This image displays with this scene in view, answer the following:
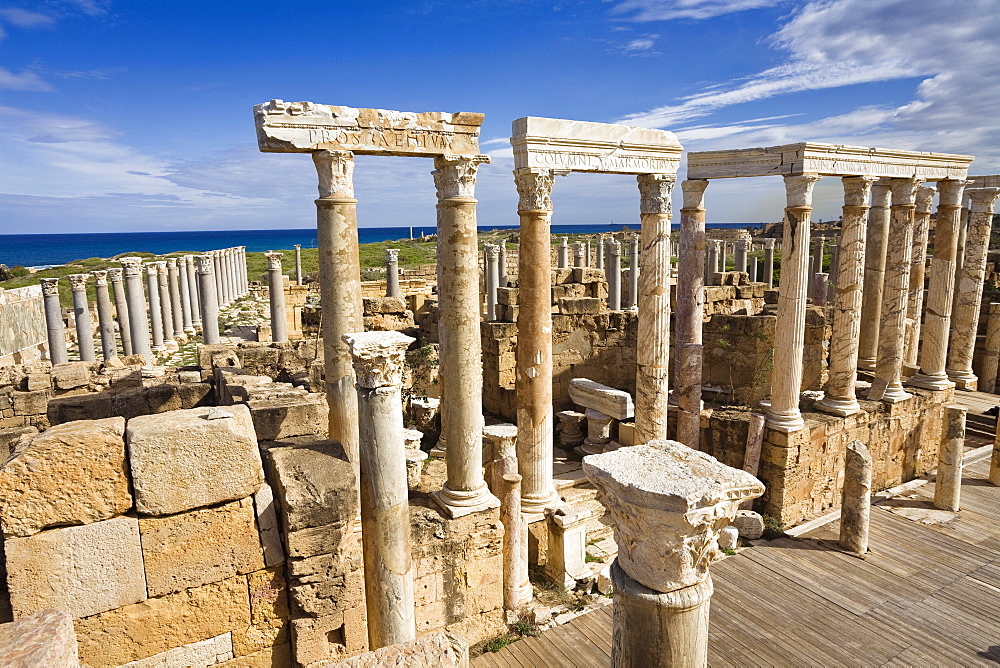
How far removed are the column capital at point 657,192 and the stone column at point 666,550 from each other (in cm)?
699

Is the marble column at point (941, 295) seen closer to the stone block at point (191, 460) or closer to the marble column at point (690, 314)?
the marble column at point (690, 314)

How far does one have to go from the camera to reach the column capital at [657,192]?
10.3 meters

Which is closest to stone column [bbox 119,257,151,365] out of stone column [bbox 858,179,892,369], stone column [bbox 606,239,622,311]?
stone column [bbox 606,239,622,311]

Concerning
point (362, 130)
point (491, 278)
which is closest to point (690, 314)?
point (362, 130)

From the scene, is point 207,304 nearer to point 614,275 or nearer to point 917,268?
point 614,275

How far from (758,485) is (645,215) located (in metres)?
7.05

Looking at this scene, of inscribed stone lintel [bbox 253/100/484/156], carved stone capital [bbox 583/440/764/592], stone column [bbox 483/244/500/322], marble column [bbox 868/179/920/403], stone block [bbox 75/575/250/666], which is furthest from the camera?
stone column [bbox 483/244/500/322]

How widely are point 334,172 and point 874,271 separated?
12874 mm

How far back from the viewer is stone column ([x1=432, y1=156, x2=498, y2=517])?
761cm

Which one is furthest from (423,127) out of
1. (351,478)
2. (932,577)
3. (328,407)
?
(932,577)

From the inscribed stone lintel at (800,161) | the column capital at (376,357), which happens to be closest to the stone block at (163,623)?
the column capital at (376,357)

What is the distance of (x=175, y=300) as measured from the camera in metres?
25.6

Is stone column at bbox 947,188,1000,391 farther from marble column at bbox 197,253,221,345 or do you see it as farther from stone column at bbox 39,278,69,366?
stone column at bbox 39,278,69,366

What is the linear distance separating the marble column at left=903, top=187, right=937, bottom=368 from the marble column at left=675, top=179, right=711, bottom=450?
272 inches
